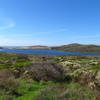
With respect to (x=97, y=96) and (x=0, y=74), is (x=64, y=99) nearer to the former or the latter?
(x=97, y=96)

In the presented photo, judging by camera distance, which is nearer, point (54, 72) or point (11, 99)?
point (11, 99)

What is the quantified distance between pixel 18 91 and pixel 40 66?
385cm

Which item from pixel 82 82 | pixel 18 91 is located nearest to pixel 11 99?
pixel 18 91

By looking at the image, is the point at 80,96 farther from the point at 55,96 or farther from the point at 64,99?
the point at 55,96

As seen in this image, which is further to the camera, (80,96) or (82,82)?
(82,82)

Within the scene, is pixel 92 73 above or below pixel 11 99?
above

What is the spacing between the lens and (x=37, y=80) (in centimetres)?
890

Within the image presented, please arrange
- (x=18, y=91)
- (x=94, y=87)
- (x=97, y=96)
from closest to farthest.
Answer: (x=97, y=96), (x=18, y=91), (x=94, y=87)

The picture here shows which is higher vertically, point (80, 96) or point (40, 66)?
point (40, 66)

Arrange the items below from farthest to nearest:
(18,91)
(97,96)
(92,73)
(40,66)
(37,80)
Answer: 1. (40,66)
2. (37,80)
3. (92,73)
4. (18,91)
5. (97,96)

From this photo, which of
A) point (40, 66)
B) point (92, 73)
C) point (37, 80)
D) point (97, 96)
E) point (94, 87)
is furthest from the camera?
point (40, 66)

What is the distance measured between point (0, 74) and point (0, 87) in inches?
97.1

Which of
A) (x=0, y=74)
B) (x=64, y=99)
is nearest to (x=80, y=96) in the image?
(x=64, y=99)

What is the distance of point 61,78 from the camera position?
29.8 ft
